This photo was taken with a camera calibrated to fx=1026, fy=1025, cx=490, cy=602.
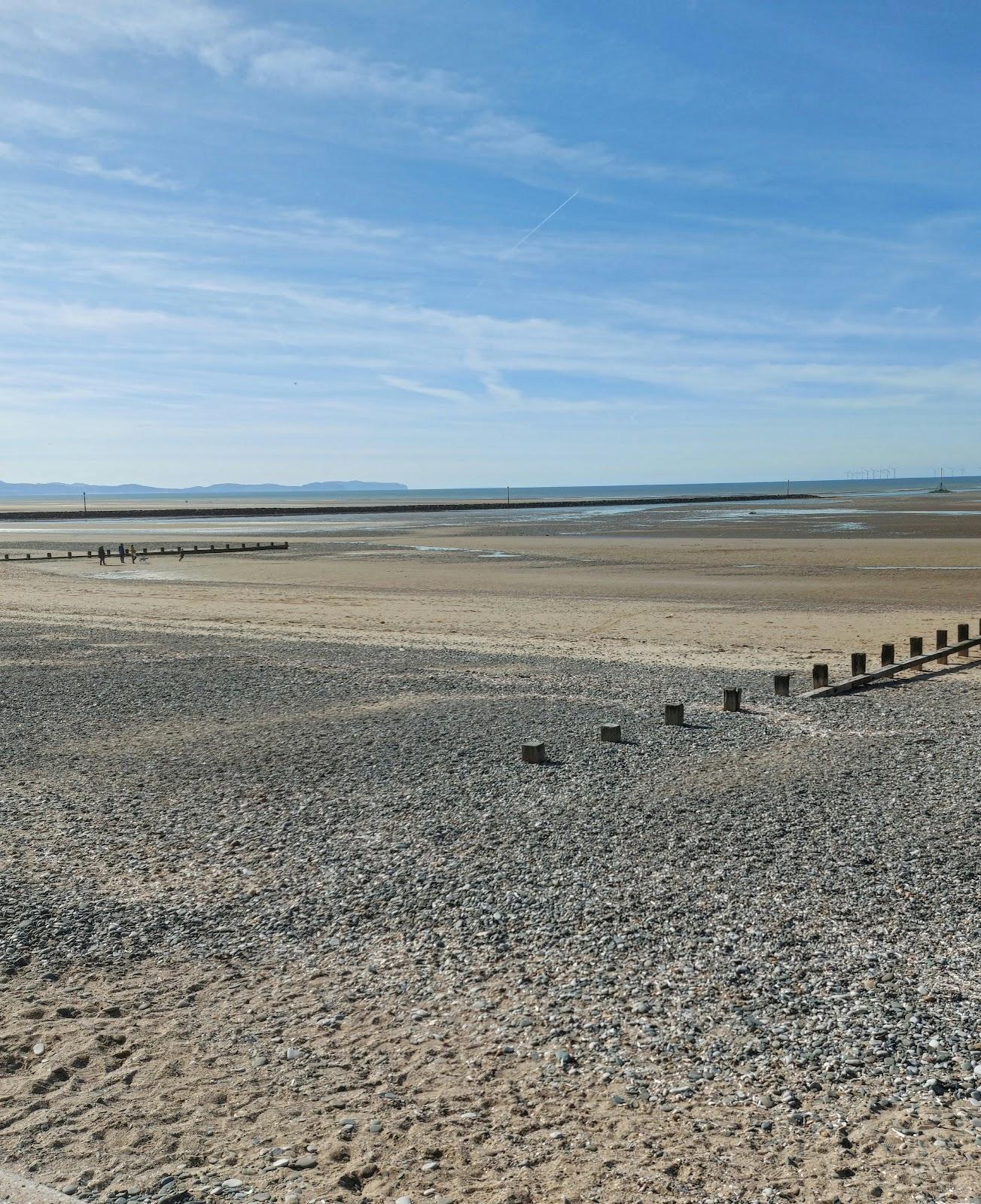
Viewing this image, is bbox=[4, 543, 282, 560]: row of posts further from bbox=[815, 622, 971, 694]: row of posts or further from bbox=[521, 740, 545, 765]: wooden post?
bbox=[521, 740, 545, 765]: wooden post

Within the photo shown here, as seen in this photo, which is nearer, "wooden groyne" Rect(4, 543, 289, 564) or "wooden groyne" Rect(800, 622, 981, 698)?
"wooden groyne" Rect(800, 622, 981, 698)

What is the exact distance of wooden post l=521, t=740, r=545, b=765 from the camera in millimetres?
9875

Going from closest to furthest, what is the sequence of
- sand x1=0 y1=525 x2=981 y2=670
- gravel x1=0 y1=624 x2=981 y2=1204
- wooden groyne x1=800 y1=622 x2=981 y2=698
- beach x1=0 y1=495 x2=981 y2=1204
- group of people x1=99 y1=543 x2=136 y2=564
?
beach x1=0 y1=495 x2=981 y2=1204 < gravel x1=0 y1=624 x2=981 y2=1204 < wooden groyne x1=800 y1=622 x2=981 y2=698 < sand x1=0 y1=525 x2=981 y2=670 < group of people x1=99 y1=543 x2=136 y2=564

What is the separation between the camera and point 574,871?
703cm

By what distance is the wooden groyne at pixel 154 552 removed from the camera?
4666 centimetres

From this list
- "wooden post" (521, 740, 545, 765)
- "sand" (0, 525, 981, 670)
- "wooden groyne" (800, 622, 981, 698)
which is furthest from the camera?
"sand" (0, 525, 981, 670)

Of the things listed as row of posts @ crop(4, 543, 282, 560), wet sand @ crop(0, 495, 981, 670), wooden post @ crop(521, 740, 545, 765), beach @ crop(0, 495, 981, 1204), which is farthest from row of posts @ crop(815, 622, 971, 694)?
row of posts @ crop(4, 543, 282, 560)

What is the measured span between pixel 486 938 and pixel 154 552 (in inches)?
1819

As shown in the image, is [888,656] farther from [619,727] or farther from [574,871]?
[574,871]

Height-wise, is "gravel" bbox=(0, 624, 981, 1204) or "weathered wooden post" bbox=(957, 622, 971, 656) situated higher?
"weathered wooden post" bbox=(957, 622, 971, 656)

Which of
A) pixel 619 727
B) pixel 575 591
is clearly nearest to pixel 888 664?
pixel 619 727

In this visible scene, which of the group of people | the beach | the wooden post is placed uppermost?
the group of people

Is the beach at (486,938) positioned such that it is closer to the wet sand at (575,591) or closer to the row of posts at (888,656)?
the row of posts at (888,656)

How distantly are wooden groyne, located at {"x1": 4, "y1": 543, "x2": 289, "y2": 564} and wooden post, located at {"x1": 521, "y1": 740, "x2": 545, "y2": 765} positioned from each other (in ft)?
126
